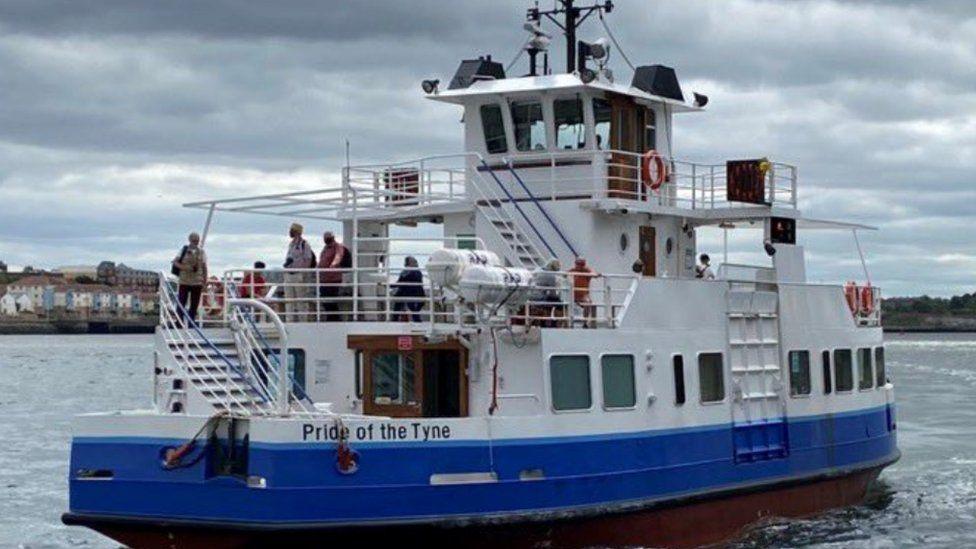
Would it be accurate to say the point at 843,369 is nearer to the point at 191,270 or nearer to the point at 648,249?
the point at 648,249

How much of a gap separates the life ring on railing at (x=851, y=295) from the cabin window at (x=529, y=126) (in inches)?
235

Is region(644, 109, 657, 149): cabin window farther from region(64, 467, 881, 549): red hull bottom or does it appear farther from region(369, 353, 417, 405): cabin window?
region(369, 353, 417, 405): cabin window

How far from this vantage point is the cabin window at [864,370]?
24953 millimetres

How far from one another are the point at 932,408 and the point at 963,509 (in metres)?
23.6

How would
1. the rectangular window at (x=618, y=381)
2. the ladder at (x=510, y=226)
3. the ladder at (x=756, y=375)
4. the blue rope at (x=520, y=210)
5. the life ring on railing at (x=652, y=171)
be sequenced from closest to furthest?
the rectangular window at (x=618, y=381) → the ladder at (x=510, y=226) → the ladder at (x=756, y=375) → the blue rope at (x=520, y=210) → the life ring on railing at (x=652, y=171)

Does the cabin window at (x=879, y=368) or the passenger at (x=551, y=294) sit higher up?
the passenger at (x=551, y=294)

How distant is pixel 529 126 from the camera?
22.4 meters

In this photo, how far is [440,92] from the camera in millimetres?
22938

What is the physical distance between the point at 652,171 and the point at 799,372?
3.68m

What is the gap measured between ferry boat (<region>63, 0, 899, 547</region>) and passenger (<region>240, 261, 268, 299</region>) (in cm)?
6

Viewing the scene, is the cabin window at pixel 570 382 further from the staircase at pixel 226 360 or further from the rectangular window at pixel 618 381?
the staircase at pixel 226 360

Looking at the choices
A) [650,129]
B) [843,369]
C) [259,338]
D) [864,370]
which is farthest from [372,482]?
[864,370]

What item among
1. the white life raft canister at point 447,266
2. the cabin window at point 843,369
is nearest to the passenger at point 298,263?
the white life raft canister at point 447,266

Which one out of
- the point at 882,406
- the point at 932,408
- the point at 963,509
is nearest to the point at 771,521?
the point at 882,406
